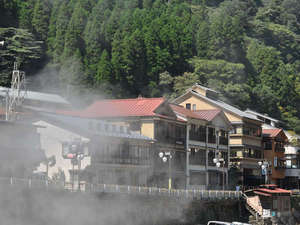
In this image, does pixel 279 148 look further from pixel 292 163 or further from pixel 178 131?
pixel 178 131

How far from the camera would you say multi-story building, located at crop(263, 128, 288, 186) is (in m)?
88.3

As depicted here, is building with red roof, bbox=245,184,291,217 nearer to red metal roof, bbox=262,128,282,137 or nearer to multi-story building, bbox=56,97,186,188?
multi-story building, bbox=56,97,186,188

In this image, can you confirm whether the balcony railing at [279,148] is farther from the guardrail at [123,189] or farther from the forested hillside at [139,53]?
the guardrail at [123,189]

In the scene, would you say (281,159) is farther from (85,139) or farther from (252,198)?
(85,139)

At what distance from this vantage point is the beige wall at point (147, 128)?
205 feet

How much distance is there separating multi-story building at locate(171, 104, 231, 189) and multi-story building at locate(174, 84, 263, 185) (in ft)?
12.1

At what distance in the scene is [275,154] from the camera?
294ft

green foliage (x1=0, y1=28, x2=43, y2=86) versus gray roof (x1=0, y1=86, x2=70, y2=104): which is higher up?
green foliage (x1=0, y1=28, x2=43, y2=86)

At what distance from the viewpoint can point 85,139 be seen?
172ft

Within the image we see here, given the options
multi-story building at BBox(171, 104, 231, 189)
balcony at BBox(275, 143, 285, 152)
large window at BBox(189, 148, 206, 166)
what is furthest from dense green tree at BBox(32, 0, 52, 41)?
large window at BBox(189, 148, 206, 166)

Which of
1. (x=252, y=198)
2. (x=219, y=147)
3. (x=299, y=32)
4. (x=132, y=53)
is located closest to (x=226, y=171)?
(x=219, y=147)

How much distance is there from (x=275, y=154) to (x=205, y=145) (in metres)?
20.2

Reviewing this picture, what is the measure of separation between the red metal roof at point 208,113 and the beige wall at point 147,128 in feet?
43.4

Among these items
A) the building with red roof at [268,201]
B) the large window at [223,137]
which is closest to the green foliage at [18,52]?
the large window at [223,137]
